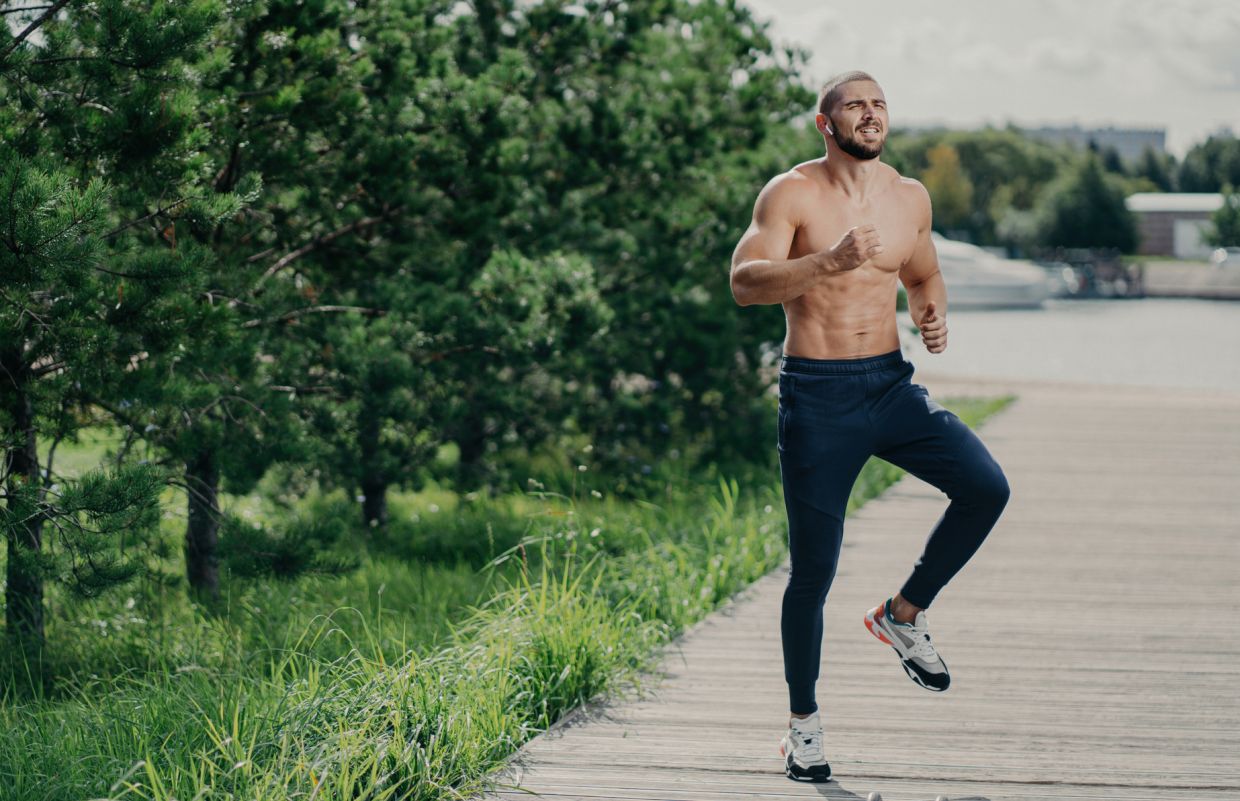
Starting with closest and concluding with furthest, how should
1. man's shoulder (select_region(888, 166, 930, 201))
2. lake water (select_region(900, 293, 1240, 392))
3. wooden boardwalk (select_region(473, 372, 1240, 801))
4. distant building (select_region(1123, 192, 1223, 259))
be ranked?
man's shoulder (select_region(888, 166, 930, 201)) < wooden boardwalk (select_region(473, 372, 1240, 801)) < lake water (select_region(900, 293, 1240, 392)) < distant building (select_region(1123, 192, 1223, 259))

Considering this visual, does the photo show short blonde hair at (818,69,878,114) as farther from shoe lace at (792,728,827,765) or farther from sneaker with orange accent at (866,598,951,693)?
shoe lace at (792,728,827,765)

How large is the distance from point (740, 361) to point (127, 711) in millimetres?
6699

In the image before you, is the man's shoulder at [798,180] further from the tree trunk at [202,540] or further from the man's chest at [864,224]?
the tree trunk at [202,540]

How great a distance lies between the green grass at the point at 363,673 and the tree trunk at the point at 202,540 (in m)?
0.14

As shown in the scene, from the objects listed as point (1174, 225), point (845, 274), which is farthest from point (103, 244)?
point (1174, 225)

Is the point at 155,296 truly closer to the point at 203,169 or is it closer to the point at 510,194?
the point at 203,169

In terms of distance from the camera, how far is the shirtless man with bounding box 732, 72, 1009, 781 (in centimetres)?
368

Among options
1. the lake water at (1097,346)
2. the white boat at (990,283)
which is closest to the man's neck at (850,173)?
the lake water at (1097,346)

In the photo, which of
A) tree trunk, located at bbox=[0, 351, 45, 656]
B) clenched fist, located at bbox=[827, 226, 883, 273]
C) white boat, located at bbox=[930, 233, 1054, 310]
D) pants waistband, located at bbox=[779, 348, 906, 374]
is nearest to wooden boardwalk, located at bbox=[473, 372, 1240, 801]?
pants waistband, located at bbox=[779, 348, 906, 374]

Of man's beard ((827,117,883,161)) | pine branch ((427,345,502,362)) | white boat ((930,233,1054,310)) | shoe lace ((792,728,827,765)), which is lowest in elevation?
white boat ((930,233,1054,310))

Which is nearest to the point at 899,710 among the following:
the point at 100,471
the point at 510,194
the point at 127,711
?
the point at 127,711

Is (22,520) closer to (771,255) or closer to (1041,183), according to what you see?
(771,255)

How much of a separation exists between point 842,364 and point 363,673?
1.76 m

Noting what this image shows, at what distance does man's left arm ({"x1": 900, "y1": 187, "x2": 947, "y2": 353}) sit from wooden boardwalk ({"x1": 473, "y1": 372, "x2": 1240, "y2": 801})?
3.96ft
